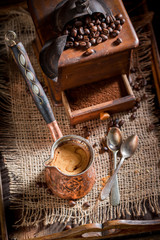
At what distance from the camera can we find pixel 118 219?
4.86 ft

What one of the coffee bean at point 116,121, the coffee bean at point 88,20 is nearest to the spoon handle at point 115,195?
the coffee bean at point 116,121

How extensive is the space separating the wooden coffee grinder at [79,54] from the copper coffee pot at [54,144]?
8 cm

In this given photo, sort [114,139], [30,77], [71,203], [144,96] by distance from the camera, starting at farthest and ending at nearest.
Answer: [144,96] → [114,139] → [71,203] → [30,77]

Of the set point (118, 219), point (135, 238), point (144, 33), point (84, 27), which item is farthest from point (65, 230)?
point (144, 33)

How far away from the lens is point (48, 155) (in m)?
1.62

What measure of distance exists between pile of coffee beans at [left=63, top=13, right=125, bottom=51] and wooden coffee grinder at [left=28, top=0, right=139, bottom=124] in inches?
0.5

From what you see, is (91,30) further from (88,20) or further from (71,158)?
(71,158)

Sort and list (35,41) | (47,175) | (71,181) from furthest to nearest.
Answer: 1. (35,41)
2. (47,175)
3. (71,181)

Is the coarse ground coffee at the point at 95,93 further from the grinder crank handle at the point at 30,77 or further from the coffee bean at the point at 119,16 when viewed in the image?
the coffee bean at the point at 119,16

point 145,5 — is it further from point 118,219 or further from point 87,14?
point 118,219

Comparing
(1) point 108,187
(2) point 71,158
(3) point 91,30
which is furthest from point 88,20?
(1) point 108,187

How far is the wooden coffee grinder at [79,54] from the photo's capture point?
1.39 m

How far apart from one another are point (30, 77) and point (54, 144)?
314mm

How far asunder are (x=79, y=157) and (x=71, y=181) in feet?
0.43
